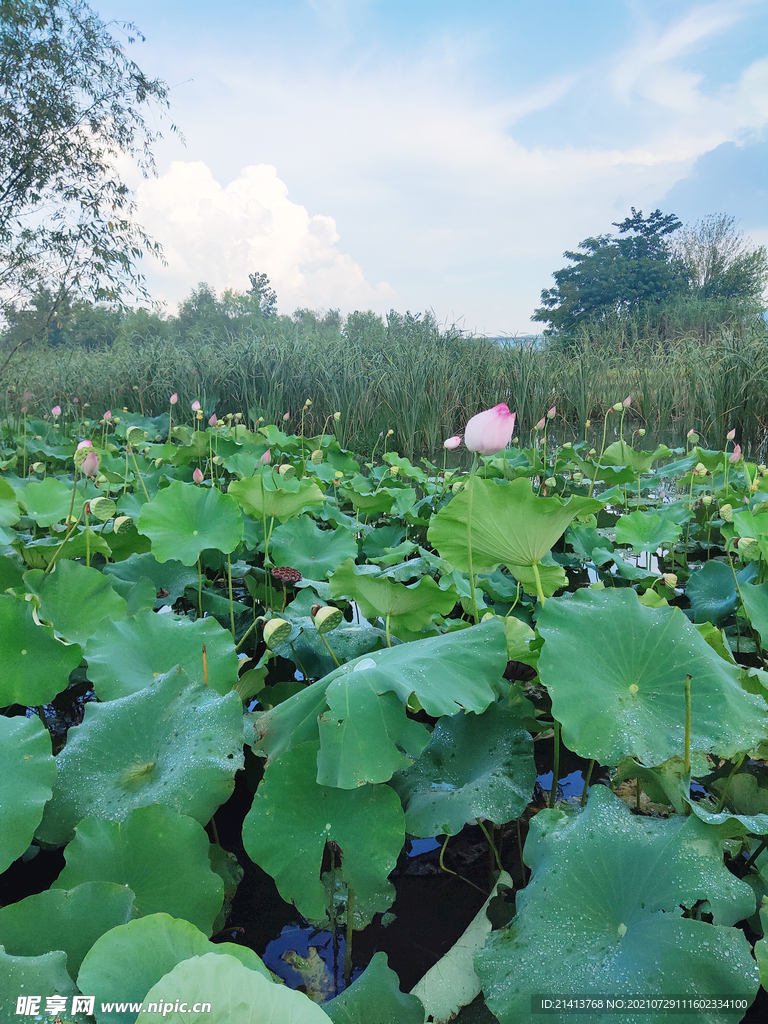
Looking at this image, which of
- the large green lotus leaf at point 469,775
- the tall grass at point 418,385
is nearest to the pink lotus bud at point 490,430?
the large green lotus leaf at point 469,775

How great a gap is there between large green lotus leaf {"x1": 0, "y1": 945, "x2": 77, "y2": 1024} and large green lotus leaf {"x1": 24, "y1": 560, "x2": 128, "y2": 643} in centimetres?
61

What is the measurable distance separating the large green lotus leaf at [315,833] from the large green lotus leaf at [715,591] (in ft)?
3.28

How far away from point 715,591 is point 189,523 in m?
1.27

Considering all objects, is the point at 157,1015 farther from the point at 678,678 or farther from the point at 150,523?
the point at 150,523

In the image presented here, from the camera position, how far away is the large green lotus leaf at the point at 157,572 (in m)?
1.34

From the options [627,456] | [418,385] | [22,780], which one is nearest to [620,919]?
[22,780]

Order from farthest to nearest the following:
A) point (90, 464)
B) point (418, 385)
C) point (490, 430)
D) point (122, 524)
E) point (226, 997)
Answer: point (418, 385) < point (122, 524) < point (90, 464) < point (490, 430) < point (226, 997)

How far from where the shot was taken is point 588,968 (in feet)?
1.64

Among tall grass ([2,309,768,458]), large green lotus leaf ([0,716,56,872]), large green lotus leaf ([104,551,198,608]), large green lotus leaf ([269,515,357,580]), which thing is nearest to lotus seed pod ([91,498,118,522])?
large green lotus leaf ([104,551,198,608])

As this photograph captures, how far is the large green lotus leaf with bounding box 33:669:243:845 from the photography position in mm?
663

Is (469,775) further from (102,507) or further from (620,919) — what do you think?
(102,507)

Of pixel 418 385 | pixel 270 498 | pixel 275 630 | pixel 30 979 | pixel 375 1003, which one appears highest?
pixel 418 385

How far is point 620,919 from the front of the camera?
1.76ft

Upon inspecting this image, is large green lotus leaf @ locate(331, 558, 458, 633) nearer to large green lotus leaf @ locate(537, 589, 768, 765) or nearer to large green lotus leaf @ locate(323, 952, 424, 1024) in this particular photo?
large green lotus leaf @ locate(537, 589, 768, 765)
